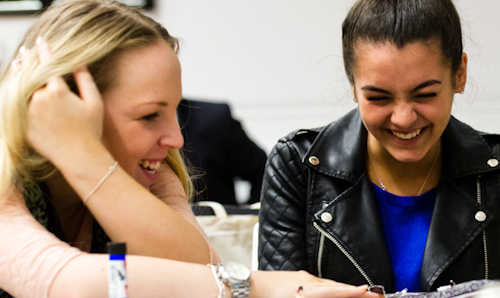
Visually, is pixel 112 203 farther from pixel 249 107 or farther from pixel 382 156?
pixel 249 107

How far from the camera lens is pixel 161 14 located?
388 centimetres

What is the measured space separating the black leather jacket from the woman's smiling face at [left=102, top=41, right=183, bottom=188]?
1.72ft

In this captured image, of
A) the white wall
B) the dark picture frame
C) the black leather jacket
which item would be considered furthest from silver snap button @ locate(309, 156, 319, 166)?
the dark picture frame

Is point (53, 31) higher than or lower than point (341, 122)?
higher

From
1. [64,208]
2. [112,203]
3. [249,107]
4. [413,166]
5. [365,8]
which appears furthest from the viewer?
[249,107]

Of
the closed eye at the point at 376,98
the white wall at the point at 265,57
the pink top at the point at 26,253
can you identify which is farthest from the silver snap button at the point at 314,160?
Result: the white wall at the point at 265,57

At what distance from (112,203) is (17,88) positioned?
0.25 m

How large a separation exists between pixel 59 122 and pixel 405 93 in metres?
0.75

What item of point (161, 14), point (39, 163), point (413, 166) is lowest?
point (161, 14)

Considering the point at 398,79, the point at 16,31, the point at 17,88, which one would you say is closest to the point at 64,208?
the point at 17,88

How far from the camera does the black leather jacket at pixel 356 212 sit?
5.25 ft

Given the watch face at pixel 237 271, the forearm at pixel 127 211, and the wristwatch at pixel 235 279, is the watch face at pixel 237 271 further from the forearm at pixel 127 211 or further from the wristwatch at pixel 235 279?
the forearm at pixel 127 211

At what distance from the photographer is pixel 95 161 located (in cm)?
111

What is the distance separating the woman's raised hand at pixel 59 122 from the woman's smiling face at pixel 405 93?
25.7 inches
